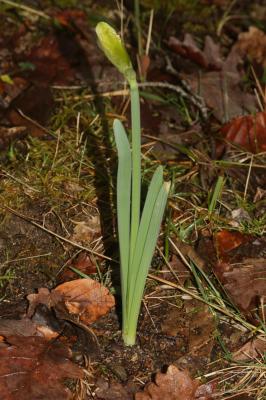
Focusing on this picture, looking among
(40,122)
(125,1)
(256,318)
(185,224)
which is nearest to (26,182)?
(40,122)

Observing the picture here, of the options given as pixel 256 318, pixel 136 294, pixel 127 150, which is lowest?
pixel 256 318

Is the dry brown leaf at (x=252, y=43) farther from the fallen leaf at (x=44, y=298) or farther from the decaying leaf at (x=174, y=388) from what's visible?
the decaying leaf at (x=174, y=388)

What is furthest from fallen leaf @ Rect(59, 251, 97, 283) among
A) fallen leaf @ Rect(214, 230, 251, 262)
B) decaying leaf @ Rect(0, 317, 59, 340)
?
fallen leaf @ Rect(214, 230, 251, 262)

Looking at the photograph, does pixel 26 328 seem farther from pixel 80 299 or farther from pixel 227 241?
pixel 227 241

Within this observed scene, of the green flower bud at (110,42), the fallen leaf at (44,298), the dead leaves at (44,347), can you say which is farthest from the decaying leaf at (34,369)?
the green flower bud at (110,42)

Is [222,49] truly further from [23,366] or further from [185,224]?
[23,366]

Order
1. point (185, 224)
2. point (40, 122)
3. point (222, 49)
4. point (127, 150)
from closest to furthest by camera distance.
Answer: point (127, 150) → point (185, 224) → point (40, 122) → point (222, 49)

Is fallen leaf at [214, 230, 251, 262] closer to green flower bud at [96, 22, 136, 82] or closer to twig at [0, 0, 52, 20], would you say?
green flower bud at [96, 22, 136, 82]
